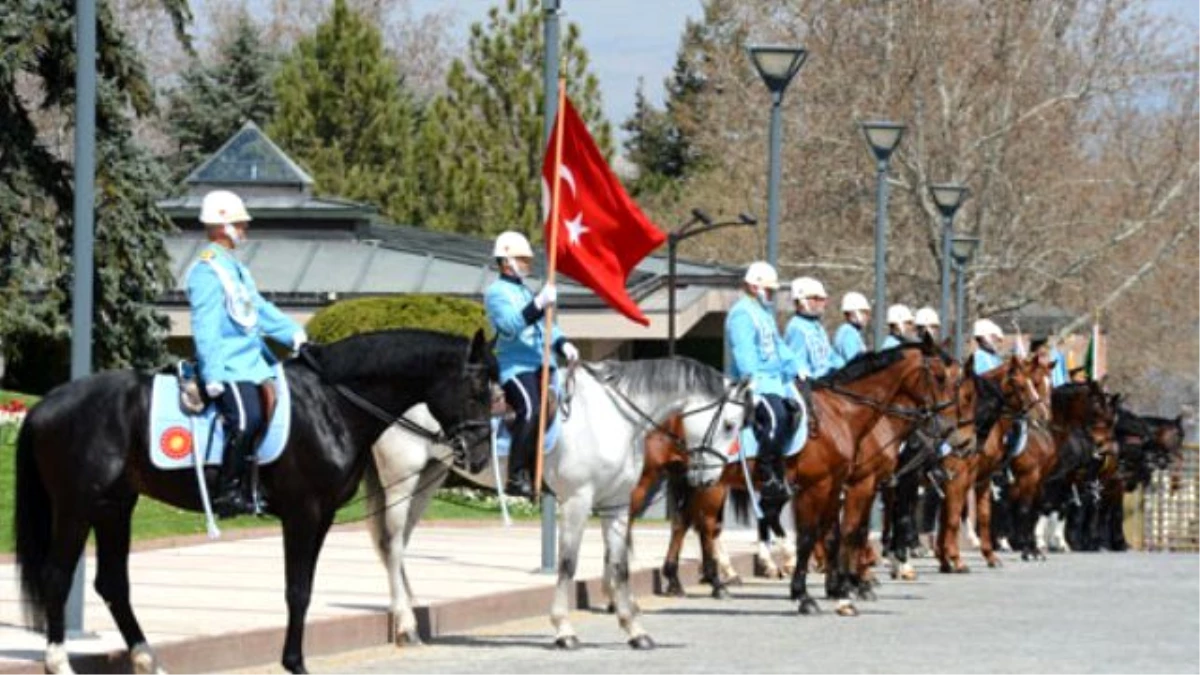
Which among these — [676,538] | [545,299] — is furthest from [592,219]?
[676,538]

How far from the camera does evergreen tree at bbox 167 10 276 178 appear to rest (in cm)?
7769

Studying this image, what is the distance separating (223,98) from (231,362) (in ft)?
208

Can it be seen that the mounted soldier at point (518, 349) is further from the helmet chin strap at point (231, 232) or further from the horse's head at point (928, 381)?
the horse's head at point (928, 381)

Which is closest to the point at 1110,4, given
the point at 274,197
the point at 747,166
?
the point at 747,166

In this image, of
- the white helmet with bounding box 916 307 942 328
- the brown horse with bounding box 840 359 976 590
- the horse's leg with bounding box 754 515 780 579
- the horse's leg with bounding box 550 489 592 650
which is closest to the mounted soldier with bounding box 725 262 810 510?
the brown horse with bounding box 840 359 976 590

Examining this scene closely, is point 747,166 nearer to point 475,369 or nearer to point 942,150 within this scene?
point 942,150

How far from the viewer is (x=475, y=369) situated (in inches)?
696

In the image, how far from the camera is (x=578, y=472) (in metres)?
20.3

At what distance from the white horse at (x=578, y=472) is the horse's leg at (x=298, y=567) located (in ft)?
9.72

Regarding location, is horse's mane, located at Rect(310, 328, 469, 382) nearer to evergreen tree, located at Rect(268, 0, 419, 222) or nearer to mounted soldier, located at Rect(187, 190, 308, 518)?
mounted soldier, located at Rect(187, 190, 308, 518)

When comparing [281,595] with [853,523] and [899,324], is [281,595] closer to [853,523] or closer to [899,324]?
[853,523]

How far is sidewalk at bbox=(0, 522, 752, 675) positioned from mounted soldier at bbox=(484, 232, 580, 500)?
1543 mm

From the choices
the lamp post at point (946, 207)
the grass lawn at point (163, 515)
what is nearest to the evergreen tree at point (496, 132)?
the lamp post at point (946, 207)

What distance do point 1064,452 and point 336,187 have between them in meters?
38.3
